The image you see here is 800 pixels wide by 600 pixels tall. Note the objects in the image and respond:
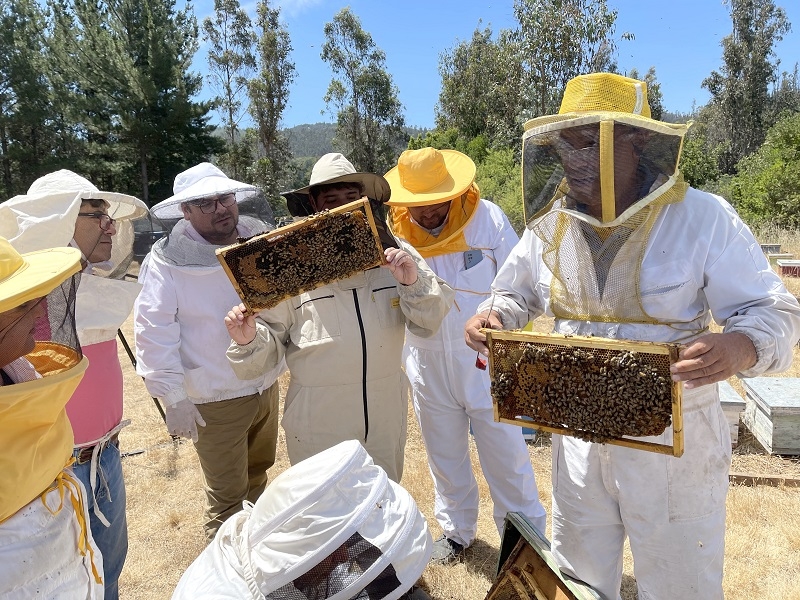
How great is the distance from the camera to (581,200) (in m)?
2.00

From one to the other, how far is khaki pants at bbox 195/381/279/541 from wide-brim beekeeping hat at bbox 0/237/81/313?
6.52 ft

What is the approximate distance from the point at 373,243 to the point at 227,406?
1.52m

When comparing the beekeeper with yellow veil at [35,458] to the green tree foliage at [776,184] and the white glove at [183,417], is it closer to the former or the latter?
the white glove at [183,417]

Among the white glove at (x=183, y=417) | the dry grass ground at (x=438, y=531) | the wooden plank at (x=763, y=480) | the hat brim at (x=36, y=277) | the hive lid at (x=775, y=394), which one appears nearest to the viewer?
the hat brim at (x=36, y=277)

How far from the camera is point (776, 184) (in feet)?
62.9

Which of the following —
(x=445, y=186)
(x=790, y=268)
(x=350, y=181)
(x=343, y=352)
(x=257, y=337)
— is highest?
(x=350, y=181)

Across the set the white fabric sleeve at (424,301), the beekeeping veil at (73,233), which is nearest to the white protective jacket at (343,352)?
the white fabric sleeve at (424,301)

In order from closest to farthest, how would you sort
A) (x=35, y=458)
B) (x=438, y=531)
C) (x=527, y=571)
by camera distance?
1. (x=35, y=458)
2. (x=527, y=571)
3. (x=438, y=531)

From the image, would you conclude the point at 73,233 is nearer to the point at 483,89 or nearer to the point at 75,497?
the point at 75,497

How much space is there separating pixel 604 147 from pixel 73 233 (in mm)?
2135

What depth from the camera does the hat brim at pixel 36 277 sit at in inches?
46.6

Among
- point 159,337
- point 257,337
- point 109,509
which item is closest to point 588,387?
point 257,337

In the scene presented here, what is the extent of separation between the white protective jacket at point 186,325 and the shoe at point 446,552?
1525mm

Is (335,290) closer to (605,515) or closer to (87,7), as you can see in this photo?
(605,515)
